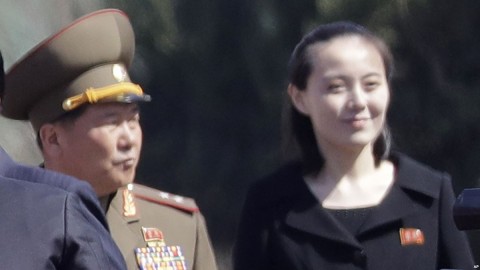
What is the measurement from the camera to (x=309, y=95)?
9.61 ft

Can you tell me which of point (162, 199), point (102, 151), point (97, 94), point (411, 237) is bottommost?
point (411, 237)

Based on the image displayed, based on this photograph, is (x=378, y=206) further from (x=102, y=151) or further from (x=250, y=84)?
(x=250, y=84)

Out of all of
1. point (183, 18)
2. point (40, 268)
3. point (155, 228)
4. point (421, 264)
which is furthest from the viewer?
point (183, 18)

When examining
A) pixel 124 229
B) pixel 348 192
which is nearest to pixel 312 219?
pixel 348 192

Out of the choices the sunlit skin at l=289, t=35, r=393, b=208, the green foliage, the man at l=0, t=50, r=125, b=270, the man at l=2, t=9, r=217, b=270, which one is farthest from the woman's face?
the green foliage

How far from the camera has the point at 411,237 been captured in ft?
9.55

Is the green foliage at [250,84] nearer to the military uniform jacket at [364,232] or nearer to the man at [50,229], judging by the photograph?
the military uniform jacket at [364,232]

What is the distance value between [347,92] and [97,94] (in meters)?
0.54

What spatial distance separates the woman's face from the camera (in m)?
2.84

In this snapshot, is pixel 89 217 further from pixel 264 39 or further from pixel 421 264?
pixel 264 39

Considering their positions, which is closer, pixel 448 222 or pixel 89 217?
pixel 89 217

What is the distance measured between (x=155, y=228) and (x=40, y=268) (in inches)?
49.0

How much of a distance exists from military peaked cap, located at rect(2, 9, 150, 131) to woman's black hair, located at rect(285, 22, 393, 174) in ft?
1.08

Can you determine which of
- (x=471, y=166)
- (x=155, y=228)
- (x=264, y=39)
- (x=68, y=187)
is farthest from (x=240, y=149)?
(x=68, y=187)
